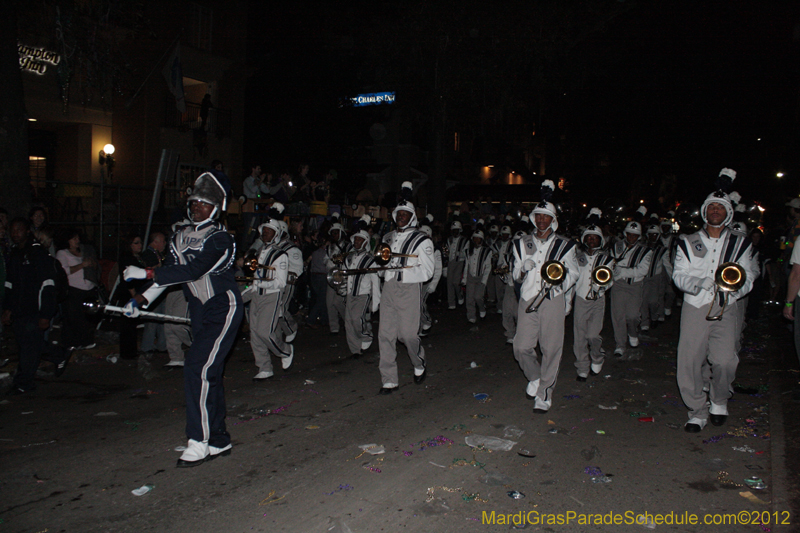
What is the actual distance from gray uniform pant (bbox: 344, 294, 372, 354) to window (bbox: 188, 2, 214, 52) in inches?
653

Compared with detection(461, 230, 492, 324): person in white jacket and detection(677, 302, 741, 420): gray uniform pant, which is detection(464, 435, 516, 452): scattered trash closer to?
detection(677, 302, 741, 420): gray uniform pant

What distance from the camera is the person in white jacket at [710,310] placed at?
592 centimetres

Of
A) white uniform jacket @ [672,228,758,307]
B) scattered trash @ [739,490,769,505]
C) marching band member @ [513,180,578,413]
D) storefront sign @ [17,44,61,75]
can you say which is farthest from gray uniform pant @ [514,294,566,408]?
storefront sign @ [17,44,61,75]

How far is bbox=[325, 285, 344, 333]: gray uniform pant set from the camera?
1125 centimetres

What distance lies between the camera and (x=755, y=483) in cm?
478

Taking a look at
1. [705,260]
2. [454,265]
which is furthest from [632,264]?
[454,265]

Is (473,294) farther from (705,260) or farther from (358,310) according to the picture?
(705,260)

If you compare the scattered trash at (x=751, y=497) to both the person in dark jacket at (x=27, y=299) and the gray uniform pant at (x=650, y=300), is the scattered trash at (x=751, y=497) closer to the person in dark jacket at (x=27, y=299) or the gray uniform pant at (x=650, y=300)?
the person in dark jacket at (x=27, y=299)

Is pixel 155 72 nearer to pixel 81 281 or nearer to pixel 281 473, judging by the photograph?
pixel 81 281

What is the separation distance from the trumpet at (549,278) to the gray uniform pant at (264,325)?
10.9ft

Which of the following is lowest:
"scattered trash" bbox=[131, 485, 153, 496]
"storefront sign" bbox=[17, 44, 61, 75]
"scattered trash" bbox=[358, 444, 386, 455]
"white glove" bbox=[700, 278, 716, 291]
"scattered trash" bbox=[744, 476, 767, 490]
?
"scattered trash" bbox=[131, 485, 153, 496]

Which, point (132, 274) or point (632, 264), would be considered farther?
point (632, 264)

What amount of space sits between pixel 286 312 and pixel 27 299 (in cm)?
313

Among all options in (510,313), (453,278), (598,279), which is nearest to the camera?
(598,279)
